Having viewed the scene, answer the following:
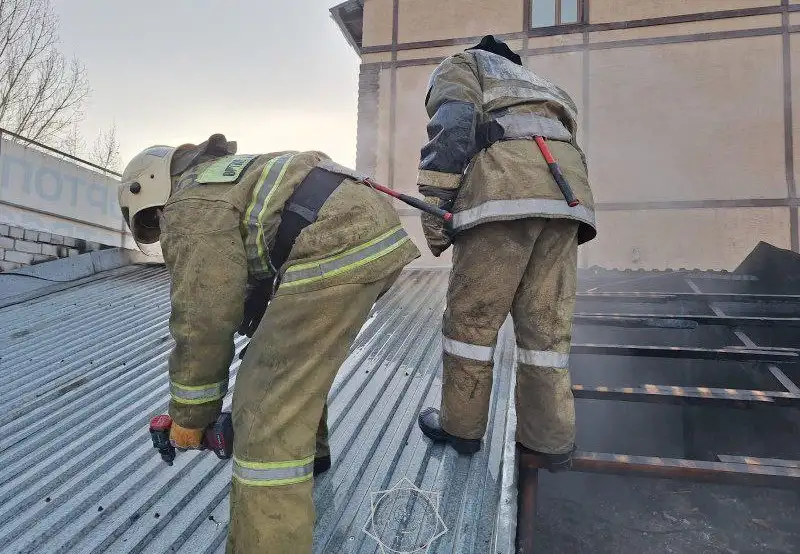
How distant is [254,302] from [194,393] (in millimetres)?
512

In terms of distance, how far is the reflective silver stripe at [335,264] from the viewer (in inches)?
53.4

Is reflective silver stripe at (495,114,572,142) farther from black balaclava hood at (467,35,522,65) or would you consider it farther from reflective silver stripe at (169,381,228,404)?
reflective silver stripe at (169,381,228,404)

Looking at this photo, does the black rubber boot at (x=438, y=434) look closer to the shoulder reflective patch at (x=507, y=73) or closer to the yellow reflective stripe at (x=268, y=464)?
the yellow reflective stripe at (x=268, y=464)

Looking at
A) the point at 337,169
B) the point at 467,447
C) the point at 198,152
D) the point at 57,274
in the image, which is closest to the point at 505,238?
the point at 337,169

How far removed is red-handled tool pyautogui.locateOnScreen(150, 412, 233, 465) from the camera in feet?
4.71

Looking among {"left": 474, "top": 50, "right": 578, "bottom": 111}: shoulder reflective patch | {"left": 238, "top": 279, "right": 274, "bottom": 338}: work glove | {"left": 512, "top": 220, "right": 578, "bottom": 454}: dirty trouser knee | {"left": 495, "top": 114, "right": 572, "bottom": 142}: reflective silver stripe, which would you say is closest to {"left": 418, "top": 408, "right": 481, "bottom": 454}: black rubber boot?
{"left": 512, "top": 220, "right": 578, "bottom": 454}: dirty trouser knee

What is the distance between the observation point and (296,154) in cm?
156

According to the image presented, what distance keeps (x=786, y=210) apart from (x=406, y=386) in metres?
7.48

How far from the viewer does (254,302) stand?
1.85 meters

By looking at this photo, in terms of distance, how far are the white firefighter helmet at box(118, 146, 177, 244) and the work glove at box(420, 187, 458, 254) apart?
95 cm

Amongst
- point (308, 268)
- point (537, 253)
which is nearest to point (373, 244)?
point (308, 268)

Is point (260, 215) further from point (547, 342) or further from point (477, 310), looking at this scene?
point (547, 342)

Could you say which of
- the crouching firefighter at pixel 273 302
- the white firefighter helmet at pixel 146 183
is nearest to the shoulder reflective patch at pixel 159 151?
the white firefighter helmet at pixel 146 183

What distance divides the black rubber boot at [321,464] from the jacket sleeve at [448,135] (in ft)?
3.14
